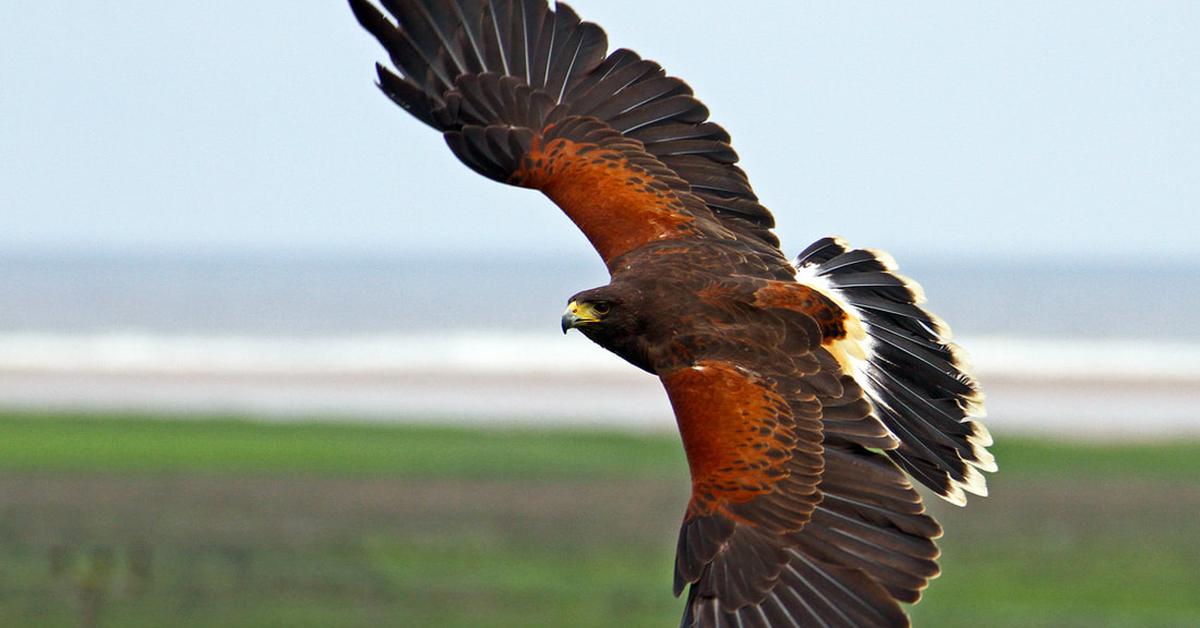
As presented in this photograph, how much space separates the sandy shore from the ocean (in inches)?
3.9

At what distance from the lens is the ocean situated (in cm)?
3612

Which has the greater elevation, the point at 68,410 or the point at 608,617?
the point at 68,410

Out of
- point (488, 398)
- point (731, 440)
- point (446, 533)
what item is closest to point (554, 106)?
point (731, 440)

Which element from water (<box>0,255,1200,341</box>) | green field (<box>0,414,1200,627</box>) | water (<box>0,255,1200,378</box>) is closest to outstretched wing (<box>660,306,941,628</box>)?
green field (<box>0,414,1200,627</box>)

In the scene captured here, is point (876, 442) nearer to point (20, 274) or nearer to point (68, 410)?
point (68, 410)

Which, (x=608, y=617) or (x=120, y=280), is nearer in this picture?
(x=608, y=617)

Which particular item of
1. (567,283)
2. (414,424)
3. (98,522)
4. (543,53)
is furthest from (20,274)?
(543,53)

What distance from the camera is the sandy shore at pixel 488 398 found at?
31.8 m

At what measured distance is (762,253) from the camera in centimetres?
877

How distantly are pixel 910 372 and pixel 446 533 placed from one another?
34.1 ft

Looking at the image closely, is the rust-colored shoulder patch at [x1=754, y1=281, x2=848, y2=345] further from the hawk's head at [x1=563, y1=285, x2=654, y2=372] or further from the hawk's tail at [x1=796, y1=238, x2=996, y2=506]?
the hawk's head at [x1=563, y1=285, x2=654, y2=372]

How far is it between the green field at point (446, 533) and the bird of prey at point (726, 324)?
5.86 metres

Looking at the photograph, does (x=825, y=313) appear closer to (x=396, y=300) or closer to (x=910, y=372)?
(x=910, y=372)

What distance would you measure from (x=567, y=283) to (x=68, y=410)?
80135mm
